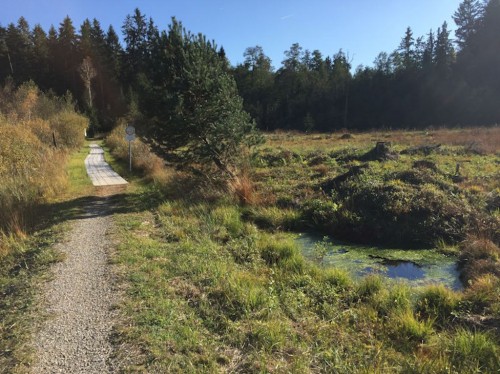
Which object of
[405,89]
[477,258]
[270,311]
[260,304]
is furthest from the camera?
[405,89]

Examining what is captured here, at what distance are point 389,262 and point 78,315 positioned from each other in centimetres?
630

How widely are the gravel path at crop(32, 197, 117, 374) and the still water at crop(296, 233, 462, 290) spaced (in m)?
4.30

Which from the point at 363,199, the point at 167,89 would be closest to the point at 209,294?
the point at 363,199

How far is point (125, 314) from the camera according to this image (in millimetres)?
4898

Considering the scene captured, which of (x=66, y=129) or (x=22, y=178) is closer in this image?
(x=22, y=178)

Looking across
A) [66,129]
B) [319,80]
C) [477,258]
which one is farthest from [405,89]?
[477,258]

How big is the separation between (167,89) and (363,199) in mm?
7136

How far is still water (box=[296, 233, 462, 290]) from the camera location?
7.35m

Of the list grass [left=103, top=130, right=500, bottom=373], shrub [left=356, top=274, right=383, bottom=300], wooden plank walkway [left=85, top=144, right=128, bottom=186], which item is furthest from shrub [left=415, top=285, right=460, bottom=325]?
wooden plank walkway [left=85, top=144, right=128, bottom=186]

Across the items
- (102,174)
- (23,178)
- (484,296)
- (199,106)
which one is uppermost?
(199,106)

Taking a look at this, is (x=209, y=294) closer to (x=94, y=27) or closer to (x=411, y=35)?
(x=94, y=27)

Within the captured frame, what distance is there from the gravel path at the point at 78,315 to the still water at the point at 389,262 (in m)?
4.30

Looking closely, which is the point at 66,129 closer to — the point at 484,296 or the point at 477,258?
the point at 477,258

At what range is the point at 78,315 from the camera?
4.90m
